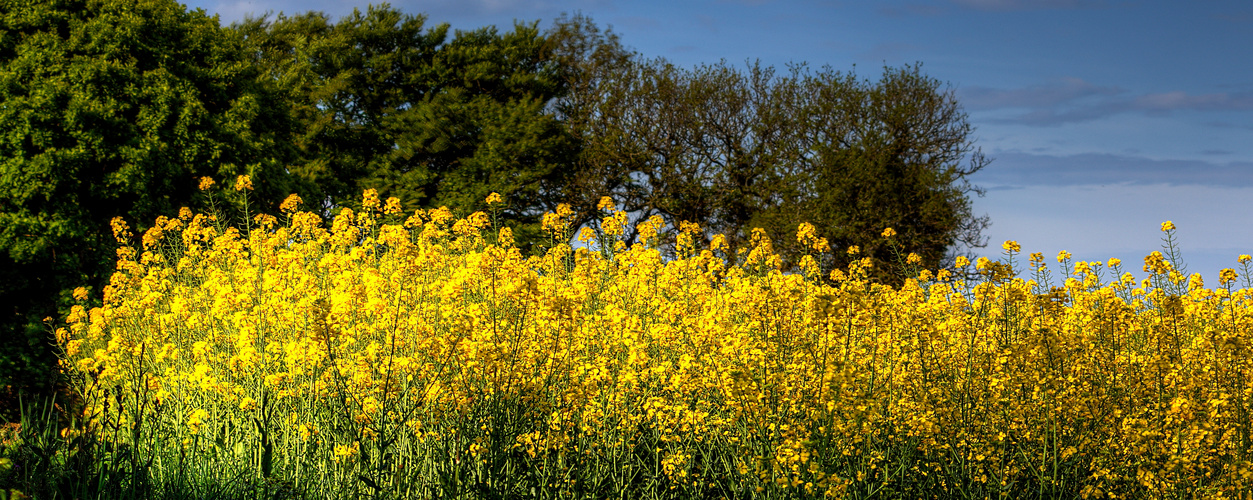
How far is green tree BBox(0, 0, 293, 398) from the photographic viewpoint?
456 inches

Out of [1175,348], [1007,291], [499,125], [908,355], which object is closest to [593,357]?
[908,355]

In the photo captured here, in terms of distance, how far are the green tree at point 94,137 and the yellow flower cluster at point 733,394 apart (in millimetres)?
6697

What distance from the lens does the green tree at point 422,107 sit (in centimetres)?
2353

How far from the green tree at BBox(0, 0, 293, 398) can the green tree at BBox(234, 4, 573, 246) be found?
8.11 metres

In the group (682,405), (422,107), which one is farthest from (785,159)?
(682,405)

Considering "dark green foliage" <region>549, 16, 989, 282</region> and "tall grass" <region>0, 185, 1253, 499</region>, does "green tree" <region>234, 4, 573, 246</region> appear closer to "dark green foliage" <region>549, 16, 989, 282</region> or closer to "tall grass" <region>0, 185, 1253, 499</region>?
"dark green foliage" <region>549, 16, 989, 282</region>

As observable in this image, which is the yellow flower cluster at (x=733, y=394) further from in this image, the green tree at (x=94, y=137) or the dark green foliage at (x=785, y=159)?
the dark green foliage at (x=785, y=159)

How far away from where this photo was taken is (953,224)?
20.4 meters

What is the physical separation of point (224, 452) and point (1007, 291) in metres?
4.36

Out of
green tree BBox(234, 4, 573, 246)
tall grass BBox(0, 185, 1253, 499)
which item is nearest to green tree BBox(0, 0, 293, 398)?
tall grass BBox(0, 185, 1253, 499)

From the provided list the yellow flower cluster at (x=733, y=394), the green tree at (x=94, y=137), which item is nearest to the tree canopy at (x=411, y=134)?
the green tree at (x=94, y=137)

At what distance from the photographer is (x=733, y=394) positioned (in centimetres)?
381

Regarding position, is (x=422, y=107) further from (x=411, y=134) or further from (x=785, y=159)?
(x=785, y=159)

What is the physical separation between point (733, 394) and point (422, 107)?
21685mm
